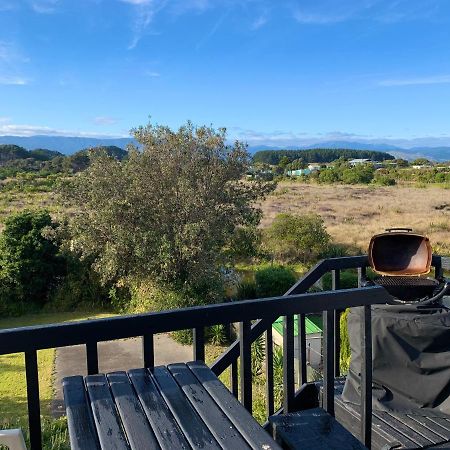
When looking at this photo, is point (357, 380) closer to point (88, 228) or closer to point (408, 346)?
point (408, 346)

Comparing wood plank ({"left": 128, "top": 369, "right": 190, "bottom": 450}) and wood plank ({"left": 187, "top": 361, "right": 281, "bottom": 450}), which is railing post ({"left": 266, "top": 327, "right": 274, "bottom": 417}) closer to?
wood plank ({"left": 187, "top": 361, "right": 281, "bottom": 450})

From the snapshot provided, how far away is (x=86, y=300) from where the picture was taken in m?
13.7

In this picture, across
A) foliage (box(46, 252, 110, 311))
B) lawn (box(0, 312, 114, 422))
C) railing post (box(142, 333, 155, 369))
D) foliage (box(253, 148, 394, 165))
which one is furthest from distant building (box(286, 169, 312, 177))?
railing post (box(142, 333, 155, 369))

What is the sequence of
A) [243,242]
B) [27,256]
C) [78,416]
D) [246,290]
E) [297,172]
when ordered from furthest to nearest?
[297,172] → [243,242] → [246,290] → [27,256] → [78,416]

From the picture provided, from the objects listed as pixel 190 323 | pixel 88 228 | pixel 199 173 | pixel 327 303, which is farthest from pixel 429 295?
pixel 88 228

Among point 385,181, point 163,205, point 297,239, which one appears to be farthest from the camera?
point 385,181

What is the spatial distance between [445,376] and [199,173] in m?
9.80

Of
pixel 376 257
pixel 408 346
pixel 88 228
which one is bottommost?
pixel 88 228

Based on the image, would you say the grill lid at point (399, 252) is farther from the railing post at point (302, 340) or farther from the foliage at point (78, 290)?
the foliage at point (78, 290)

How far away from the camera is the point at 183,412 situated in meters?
1.28

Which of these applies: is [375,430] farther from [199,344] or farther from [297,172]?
[297,172]

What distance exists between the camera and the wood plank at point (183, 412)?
3.79 feet

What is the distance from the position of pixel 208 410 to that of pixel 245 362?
431 millimetres

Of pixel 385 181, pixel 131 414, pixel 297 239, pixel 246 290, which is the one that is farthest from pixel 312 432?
pixel 385 181
